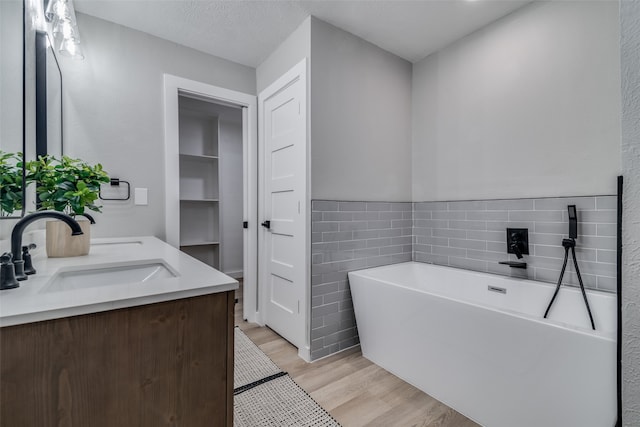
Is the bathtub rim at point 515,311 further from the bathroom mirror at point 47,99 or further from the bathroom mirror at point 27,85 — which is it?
the bathroom mirror at point 47,99

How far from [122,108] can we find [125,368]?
214 cm

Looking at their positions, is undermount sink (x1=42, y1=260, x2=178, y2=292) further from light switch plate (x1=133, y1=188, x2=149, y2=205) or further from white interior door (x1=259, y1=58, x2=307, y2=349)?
light switch plate (x1=133, y1=188, x2=149, y2=205)

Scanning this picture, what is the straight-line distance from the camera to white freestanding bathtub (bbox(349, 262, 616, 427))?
3.63 feet

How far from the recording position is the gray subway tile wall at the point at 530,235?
168 cm

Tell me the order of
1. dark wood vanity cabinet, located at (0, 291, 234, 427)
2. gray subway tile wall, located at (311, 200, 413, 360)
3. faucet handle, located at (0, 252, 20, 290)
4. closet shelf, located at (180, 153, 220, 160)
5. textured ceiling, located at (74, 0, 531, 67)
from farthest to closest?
1. closet shelf, located at (180, 153, 220, 160)
2. gray subway tile wall, located at (311, 200, 413, 360)
3. textured ceiling, located at (74, 0, 531, 67)
4. faucet handle, located at (0, 252, 20, 290)
5. dark wood vanity cabinet, located at (0, 291, 234, 427)

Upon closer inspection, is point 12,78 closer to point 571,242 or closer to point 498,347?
point 498,347

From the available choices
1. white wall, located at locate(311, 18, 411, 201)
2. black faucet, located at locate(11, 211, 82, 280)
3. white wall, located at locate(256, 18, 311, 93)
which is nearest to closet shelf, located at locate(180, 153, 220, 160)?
white wall, located at locate(256, 18, 311, 93)

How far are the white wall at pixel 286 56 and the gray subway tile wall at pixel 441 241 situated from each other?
1174 millimetres

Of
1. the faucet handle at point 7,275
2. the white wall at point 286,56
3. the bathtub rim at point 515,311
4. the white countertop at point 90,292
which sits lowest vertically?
the bathtub rim at point 515,311

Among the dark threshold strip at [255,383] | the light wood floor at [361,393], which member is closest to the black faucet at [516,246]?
the light wood floor at [361,393]

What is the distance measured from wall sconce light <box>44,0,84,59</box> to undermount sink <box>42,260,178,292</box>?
1.47 meters

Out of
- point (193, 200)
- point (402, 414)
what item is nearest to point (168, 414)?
point (402, 414)

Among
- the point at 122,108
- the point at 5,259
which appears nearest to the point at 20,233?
the point at 5,259

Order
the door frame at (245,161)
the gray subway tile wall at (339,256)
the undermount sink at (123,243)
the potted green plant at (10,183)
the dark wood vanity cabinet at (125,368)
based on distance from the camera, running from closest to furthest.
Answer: the dark wood vanity cabinet at (125,368) → the potted green plant at (10,183) → the undermount sink at (123,243) → the gray subway tile wall at (339,256) → the door frame at (245,161)
